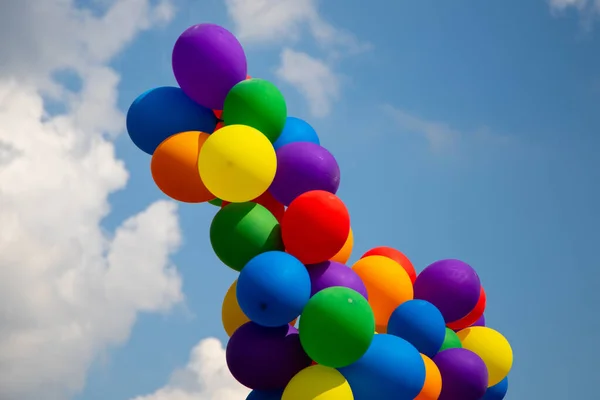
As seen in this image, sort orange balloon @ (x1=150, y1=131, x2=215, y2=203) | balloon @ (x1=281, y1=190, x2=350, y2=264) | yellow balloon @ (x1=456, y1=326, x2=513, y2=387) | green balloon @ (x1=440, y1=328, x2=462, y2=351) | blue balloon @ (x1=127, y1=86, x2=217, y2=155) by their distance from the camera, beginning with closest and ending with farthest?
1. balloon @ (x1=281, y1=190, x2=350, y2=264)
2. orange balloon @ (x1=150, y1=131, x2=215, y2=203)
3. blue balloon @ (x1=127, y1=86, x2=217, y2=155)
4. green balloon @ (x1=440, y1=328, x2=462, y2=351)
5. yellow balloon @ (x1=456, y1=326, x2=513, y2=387)

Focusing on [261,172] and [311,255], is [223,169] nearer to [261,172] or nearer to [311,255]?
[261,172]

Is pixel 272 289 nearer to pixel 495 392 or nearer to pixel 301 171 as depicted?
pixel 301 171

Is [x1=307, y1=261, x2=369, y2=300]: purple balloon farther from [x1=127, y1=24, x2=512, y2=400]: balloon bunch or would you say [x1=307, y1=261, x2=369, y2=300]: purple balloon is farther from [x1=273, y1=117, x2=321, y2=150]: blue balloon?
[x1=273, y1=117, x2=321, y2=150]: blue balloon

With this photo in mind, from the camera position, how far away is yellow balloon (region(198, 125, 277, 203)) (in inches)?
269

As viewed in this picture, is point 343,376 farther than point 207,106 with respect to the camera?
No

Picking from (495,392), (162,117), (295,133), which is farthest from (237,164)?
(495,392)

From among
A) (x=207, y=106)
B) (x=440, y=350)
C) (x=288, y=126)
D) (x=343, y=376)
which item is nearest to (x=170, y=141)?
(x=207, y=106)

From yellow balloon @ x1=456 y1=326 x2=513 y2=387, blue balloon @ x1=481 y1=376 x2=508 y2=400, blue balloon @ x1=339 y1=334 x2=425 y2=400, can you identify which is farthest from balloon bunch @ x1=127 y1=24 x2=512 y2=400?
blue balloon @ x1=481 y1=376 x2=508 y2=400

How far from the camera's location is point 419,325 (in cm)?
771

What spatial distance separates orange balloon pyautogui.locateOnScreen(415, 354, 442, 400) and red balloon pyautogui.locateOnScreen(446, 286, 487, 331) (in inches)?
42.7

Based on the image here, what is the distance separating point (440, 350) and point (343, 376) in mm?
1720

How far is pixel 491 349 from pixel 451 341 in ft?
2.04

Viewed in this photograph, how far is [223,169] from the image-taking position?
22.4 ft

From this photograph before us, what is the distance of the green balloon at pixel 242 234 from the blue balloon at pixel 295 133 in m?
0.81
